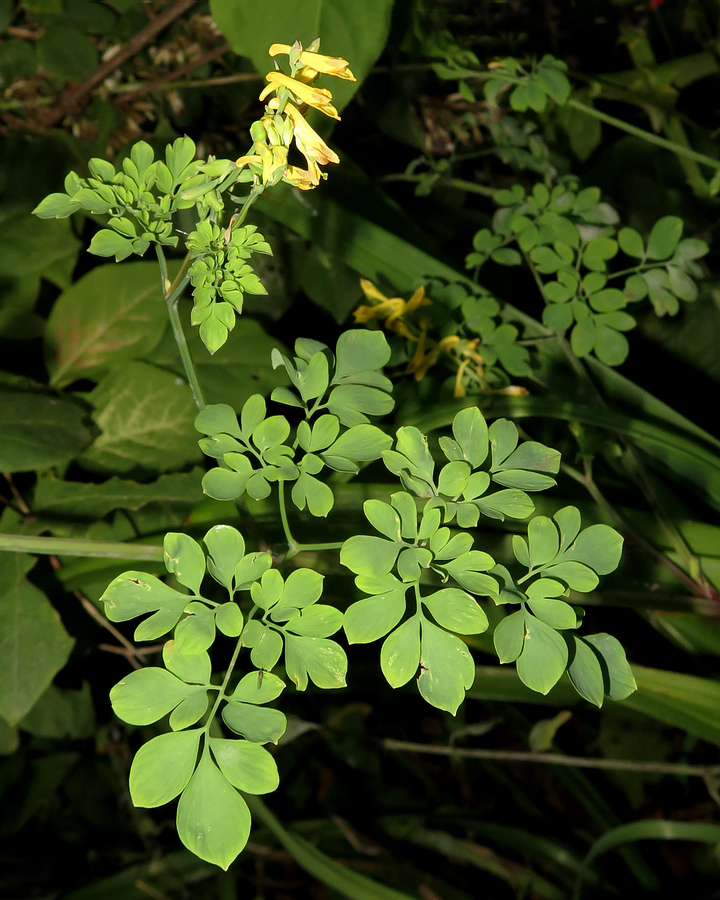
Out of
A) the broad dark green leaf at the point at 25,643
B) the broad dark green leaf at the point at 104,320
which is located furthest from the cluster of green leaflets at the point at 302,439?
the broad dark green leaf at the point at 104,320

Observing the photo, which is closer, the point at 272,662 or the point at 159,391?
the point at 272,662

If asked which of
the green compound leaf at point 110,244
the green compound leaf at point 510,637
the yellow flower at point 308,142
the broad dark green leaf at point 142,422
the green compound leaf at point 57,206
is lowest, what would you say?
the broad dark green leaf at point 142,422

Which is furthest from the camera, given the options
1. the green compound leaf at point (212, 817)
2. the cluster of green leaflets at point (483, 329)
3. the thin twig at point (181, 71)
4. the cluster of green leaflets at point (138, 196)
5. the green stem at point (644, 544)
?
the thin twig at point (181, 71)

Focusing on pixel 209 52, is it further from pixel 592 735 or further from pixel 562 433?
pixel 592 735

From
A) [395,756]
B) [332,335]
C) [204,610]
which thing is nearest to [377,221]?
[332,335]

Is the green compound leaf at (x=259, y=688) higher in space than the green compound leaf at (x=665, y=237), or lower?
lower

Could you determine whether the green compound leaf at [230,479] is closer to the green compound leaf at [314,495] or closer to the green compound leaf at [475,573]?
the green compound leaf at [314,495]

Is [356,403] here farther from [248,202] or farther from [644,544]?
[644,544]
